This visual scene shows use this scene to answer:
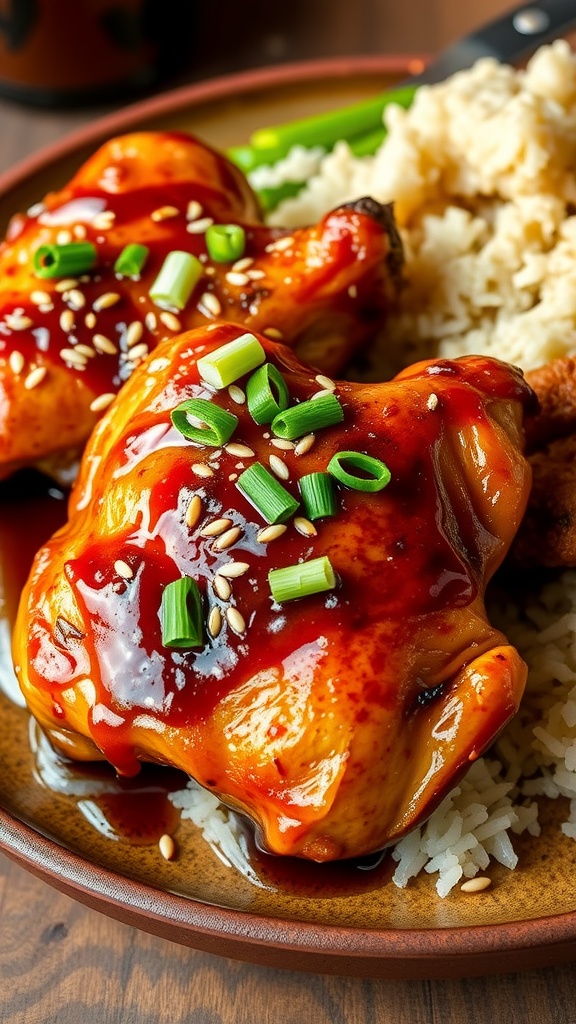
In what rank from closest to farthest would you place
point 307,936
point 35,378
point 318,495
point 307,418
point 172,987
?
point 307,936
point 318,495
point 307,418
point 172,987
point 35,378

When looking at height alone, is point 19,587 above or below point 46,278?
below

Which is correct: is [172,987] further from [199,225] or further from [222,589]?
[199,225]

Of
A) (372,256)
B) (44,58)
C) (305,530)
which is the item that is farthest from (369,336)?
(44,58)

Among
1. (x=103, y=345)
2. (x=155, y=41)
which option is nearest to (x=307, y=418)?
(x=103, y=345)

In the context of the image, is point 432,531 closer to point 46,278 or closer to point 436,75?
point 46,278

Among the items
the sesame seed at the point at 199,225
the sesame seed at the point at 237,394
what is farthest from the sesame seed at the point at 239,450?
the sesame seed at the point at 199,225
